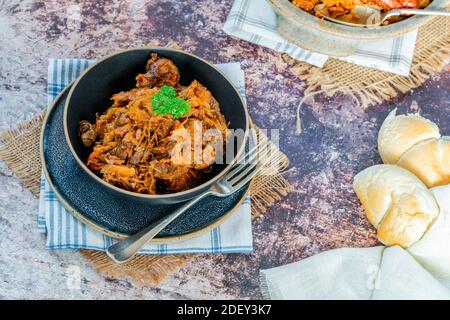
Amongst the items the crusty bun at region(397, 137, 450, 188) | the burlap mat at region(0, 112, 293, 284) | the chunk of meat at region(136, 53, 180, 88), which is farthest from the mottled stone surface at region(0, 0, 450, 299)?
the chunk of meat at region(136, 53, 180, 88)

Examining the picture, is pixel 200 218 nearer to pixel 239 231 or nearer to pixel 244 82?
pixel 239 231

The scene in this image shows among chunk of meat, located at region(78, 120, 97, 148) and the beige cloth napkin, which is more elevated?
chunk of meat, located at region(78, 120, 97, 148)

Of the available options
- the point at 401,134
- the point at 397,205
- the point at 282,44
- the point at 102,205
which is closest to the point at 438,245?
the point at 397,205

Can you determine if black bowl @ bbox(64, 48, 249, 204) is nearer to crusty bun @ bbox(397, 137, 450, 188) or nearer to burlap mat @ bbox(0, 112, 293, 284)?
burlap mat @ bbox(0, 112, 293, 284)

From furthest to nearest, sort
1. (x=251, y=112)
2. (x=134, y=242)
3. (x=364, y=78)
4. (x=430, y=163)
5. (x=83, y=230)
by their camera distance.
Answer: (x=364, y=78) → (x=251, y=112) → (x=430, y=163) → (x=83, y=230) → (x=134, y=242)

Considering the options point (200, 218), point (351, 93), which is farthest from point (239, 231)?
point (351, 93)

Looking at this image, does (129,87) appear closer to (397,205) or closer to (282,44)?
(282,44)

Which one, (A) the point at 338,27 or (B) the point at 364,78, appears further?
(B) the point at 364,78

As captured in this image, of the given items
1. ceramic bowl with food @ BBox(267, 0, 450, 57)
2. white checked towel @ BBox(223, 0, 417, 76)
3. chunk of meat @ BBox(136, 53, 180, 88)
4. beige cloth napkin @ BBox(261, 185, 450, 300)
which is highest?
ceramic bowl with food @ BBox(267, 0, 450, 57)
